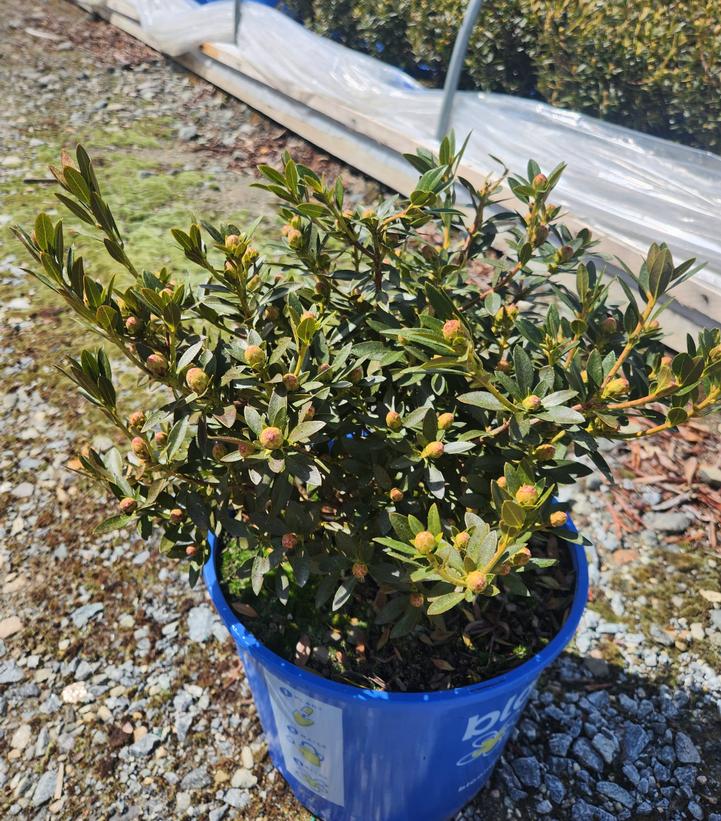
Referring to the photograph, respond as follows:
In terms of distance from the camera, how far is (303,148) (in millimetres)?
4855

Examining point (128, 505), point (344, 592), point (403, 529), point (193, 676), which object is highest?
point (403, 529)

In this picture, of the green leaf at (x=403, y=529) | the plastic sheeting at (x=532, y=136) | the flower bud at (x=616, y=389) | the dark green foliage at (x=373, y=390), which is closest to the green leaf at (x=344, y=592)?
the dark green foliage at (x=373, y=390)

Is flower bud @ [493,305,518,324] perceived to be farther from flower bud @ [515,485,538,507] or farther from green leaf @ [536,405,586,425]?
flower bud @ [515,485,538,507]

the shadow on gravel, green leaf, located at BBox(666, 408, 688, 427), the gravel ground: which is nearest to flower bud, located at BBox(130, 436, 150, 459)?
green leaf, located at BBox(666, 408, 688, 427)

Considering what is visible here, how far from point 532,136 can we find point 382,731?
3342 millimetres

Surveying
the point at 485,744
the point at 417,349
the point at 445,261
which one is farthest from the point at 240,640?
the point at 445,261

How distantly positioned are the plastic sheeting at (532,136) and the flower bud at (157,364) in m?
2.37

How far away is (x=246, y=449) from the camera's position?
1.05 metres

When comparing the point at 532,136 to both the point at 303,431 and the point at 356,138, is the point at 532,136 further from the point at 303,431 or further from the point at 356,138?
the point at 303,431

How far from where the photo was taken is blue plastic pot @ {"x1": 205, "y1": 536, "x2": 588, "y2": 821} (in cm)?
130

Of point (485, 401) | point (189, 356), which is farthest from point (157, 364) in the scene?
point (485, 401)

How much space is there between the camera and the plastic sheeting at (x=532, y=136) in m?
3.33

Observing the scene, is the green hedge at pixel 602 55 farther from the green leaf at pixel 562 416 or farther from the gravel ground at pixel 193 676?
the green leaf at pixel 562 416

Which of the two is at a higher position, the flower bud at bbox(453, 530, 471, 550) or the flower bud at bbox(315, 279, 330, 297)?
the flower bud at bbox(315, 279, 330, 297)
